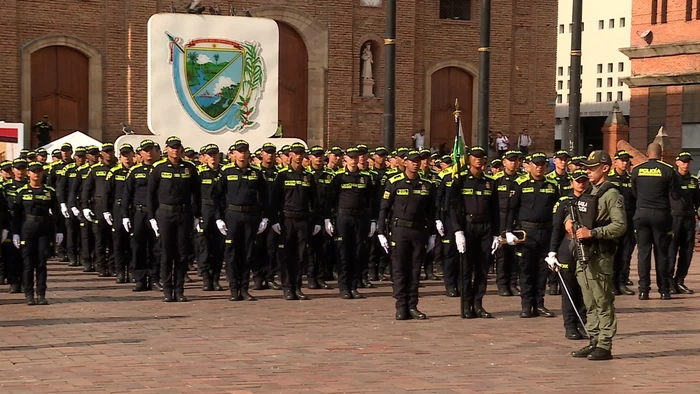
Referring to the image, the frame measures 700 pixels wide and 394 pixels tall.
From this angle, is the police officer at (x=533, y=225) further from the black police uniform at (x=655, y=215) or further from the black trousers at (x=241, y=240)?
the black trousers at (x=241, y=240)

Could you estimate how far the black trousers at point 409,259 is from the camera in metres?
14.7

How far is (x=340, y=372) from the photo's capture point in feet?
35.2

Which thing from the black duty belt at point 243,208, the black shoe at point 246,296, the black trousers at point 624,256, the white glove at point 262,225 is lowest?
the black shoe at point 246,296

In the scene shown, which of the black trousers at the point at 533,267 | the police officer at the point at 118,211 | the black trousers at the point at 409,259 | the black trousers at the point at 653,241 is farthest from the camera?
the police officer at the point at 118,211

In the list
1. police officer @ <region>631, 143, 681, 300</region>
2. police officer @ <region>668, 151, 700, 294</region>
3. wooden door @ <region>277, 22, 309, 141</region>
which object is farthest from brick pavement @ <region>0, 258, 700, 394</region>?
wooden door @ <region>277, 22, 309, 141</region>

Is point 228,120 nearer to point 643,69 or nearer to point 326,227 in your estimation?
point 326,227

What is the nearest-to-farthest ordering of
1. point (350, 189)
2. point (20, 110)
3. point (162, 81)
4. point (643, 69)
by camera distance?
point (350, 189) < point (162, 81) < point (20, 110) < point (643, 69)

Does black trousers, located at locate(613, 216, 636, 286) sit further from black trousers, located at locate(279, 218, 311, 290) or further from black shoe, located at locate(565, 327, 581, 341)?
black shoe, located at locate(565, 327, 581, 341)

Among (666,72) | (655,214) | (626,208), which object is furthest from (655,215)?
(666,72)

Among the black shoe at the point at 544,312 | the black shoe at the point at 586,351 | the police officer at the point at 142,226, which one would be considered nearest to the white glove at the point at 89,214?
the police officer at the point at 142,226

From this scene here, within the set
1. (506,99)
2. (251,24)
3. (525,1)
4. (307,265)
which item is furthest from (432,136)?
(307,265)

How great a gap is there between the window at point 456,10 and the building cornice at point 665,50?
1177cm

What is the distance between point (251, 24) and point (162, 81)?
2238mm

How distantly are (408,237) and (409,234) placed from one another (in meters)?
0.04
